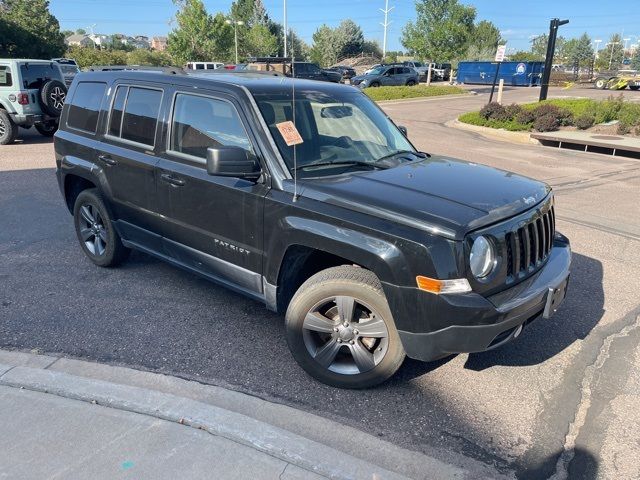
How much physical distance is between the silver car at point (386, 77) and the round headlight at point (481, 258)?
32.0 meters

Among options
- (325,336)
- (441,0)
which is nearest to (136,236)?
(325,336)

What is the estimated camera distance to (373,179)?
3.43 m

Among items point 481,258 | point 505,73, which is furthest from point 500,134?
point 505,73

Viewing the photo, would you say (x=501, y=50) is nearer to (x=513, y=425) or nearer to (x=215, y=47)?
(x=513, y=425)

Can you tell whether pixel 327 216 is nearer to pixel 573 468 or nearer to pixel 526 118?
pixel 573 468

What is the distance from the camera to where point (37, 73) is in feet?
42.6

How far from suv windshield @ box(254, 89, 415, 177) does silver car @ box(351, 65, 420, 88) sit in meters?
30.3

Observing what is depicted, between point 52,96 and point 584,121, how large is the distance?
15.1 meters

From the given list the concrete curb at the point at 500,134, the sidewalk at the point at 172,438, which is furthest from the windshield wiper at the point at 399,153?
the concrete curb at the point at 500,134

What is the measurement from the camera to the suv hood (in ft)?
9.46

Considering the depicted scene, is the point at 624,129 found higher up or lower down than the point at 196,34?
lower down

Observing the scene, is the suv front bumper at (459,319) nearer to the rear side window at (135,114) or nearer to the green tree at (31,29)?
the rear side window at (135,114)

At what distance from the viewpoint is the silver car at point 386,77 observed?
1339 inches

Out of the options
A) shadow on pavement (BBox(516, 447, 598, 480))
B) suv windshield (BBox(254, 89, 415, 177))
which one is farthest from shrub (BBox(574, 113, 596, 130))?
shadow on pavement (BBox(516, 447, 598, 480))
